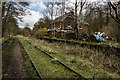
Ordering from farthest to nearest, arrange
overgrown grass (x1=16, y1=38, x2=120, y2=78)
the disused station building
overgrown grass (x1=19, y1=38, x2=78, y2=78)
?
the disused station building
overgrown grass (x1=16, y1=38, x2=120, y2=78)
overgrown grass (x1=19, y1=38, x2=78, y2=78)

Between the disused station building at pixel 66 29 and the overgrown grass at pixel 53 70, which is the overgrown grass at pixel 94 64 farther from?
the disused station building at pixel 66 29

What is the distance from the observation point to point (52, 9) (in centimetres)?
2745

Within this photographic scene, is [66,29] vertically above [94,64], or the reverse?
[66,29]

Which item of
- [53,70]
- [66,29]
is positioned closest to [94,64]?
[53,70]

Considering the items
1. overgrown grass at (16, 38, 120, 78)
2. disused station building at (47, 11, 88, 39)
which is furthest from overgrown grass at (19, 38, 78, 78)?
disused station building at (47, 11, 88, 39)

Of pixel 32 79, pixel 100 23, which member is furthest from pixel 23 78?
pixel 100 23

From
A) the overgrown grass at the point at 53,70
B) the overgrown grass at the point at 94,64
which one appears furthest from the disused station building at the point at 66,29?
the overgrown grass at the point at 53,70

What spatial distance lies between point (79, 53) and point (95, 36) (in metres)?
4.42

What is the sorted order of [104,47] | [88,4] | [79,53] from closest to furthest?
[104,47] < [79,53] < [88,4]

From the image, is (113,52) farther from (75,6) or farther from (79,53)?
(75,6)

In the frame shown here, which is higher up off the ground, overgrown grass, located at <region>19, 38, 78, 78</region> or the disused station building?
the disused station building

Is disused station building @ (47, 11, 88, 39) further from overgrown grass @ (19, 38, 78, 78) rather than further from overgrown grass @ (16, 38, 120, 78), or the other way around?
overgrown grass @ (19, 38, 78, 78)

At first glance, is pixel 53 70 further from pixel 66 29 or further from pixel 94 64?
pixel 66 29

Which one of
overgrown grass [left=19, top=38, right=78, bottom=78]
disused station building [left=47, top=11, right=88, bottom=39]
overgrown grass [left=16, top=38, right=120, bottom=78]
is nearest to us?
overgrown grass [left=19, top=38, right=78, bottom=78]
